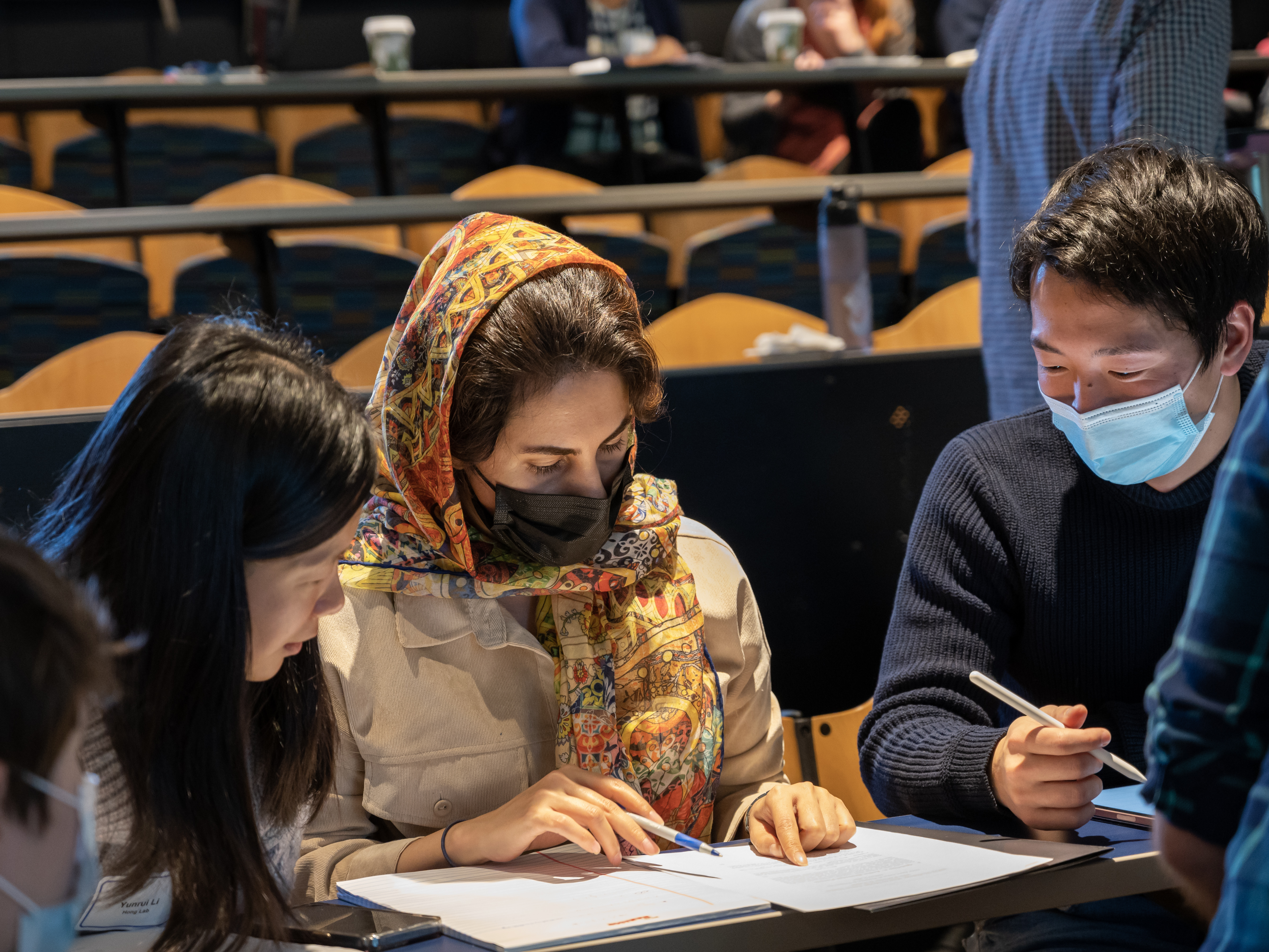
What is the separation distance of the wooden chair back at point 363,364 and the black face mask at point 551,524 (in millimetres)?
1082

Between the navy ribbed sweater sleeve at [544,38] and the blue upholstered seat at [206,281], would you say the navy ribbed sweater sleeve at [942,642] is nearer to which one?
the blue upholstered seat at [206,281]

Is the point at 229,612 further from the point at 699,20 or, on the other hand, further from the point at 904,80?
the point at 699,20

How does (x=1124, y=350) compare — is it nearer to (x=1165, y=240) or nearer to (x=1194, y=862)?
(x=1165, y=240)

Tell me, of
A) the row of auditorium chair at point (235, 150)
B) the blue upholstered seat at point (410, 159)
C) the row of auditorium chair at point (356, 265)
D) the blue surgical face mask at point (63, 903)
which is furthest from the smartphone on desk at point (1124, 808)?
the blue upholstered seat at point (410, 159)

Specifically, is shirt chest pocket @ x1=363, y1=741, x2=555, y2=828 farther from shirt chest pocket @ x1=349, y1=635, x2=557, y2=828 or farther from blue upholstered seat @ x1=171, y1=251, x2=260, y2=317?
blue upholstered seat @ x1=171, y1=251, x2=260, y2=317

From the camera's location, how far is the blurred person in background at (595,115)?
4.13 m

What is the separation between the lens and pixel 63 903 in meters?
0.77

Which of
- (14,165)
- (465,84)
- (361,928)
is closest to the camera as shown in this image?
(361,928)

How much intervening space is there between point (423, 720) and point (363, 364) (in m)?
1.22

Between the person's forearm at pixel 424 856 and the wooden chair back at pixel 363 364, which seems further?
the wooden chair back at pixel 363 364

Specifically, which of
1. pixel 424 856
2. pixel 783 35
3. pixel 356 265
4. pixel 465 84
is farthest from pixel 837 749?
pixel 783 35

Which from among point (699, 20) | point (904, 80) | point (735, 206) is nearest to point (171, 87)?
point (735, 206)

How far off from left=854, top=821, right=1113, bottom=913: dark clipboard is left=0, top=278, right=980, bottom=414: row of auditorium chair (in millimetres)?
788

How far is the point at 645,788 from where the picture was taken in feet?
4.71
